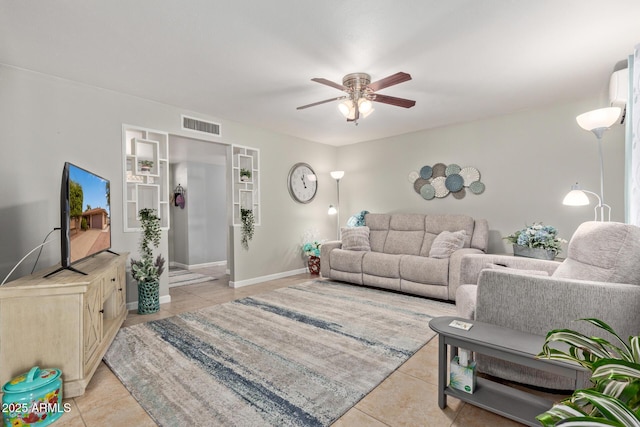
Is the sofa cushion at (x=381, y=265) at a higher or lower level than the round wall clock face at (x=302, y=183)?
lower

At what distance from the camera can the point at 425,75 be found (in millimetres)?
2941

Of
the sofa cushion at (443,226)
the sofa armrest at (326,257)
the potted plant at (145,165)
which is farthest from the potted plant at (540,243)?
the potted plant at (145,165)

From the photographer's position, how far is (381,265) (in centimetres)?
418

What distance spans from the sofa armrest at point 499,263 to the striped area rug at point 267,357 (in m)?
0.57

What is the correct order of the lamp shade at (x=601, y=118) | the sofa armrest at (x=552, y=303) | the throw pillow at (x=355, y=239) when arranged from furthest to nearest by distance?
the throw pillow at (x=355, y=239) < the lamp shade at (x=601, y=118) < the sofa armrest at (x=552, y=303)

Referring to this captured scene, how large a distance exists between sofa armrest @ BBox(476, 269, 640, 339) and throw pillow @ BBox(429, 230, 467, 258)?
2.09 m

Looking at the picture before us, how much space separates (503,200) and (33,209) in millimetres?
5405

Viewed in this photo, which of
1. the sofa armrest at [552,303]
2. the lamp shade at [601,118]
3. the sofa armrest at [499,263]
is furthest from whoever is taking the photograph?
the sofa armrest at [499,263]

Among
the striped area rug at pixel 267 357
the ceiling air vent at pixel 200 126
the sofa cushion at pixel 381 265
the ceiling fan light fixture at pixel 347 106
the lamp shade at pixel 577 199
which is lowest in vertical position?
the striped area rug at pixel 267 357

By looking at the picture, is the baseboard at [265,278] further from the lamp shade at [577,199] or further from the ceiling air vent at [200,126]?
the lamp shade at [577,199]

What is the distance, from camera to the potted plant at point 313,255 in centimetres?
524

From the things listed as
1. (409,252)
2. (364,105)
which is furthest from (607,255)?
(409,252)

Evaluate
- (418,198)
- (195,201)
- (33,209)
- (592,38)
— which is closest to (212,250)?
(195,201)

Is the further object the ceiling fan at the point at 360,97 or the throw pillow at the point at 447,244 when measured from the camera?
the throw pillow at the point at 447,244
